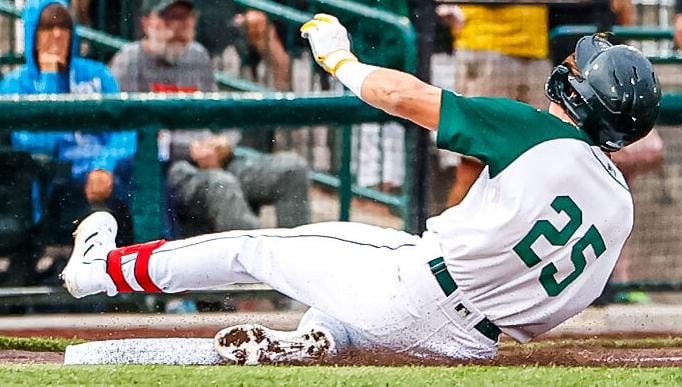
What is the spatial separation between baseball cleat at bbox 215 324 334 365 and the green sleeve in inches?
35.4

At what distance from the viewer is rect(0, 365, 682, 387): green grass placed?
158 inches

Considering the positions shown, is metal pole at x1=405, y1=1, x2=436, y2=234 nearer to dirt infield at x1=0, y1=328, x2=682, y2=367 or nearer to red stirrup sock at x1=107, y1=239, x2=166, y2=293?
dirt infield at x1=0, y1=328, x2=682, y2=367

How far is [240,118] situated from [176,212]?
0.57 metres

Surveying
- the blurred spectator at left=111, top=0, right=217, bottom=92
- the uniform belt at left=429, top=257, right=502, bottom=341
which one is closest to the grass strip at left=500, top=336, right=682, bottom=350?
the uniform belt at left=429, top=257, right=502, bottom=341

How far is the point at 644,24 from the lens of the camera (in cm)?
843

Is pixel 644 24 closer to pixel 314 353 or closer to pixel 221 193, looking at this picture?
pixel 221 193

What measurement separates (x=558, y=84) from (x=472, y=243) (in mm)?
629

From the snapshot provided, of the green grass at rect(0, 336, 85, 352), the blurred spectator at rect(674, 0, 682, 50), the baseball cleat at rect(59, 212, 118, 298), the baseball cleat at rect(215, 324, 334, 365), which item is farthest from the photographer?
the blurred spectator at rect(674, 0, 682, 50)

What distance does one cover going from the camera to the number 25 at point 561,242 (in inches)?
168

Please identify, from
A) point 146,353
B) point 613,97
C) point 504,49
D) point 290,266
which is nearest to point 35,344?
point 146,353

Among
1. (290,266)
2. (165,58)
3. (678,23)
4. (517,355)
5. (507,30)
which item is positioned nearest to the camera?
(290,266)

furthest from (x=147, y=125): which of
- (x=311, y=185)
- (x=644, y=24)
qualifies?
(x=644, y=24)

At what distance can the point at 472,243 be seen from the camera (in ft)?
14.1

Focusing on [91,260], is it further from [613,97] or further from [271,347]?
[613,97]
